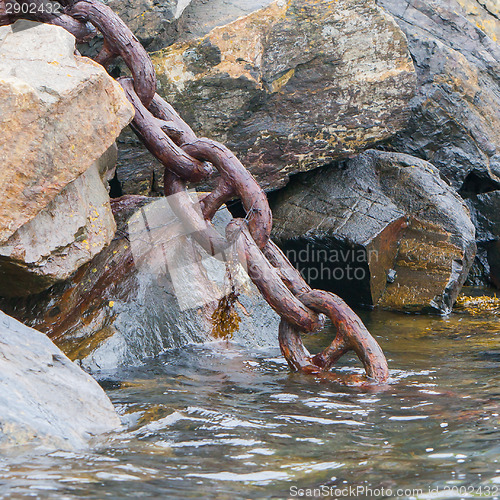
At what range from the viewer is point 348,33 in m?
5.19

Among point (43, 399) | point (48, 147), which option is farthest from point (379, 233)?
point (43, 399)

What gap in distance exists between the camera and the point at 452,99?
6430 millimetres

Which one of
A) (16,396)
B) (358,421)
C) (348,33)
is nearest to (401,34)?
(348,33)

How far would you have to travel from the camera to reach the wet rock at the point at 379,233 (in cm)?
540

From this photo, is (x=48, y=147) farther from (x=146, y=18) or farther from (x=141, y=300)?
(x=146, y=18)

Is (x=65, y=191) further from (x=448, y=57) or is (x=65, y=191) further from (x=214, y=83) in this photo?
(x=448, y=57)

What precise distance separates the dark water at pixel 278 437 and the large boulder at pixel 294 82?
82.3 inches

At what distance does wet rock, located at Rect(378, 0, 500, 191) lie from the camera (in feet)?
20.9

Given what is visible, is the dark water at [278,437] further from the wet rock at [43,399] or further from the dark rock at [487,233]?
the dark rock at [487,233]

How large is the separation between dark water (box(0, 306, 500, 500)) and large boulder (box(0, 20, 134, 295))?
2.41ft

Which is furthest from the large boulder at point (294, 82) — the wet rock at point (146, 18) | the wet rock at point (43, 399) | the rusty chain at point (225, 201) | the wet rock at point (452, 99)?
the wet rock at point (43, 399)

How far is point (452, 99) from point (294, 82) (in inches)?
80.6

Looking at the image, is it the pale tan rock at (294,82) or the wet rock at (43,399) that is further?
the pale tan rock at (294,82)

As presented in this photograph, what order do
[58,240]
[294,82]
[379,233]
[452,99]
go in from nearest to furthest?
[58,240] → [294,82] → [379,233] → [452,99]
